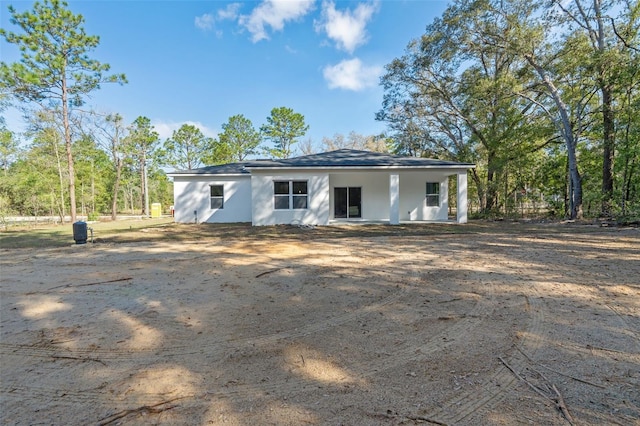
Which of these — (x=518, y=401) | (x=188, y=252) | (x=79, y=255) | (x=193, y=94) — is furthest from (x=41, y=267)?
(x=193, y=94)

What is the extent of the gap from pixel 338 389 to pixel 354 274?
305cm

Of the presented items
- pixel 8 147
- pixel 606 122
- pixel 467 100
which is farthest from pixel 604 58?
pixel 8 147

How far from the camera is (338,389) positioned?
79.3 inches

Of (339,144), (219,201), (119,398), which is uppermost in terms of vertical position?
(339,144)

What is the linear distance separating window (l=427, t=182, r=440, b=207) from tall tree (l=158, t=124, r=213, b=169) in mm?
29820

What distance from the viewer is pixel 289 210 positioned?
14.1 meters

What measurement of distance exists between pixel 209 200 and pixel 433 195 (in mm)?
11963

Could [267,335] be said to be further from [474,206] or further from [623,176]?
[474,206]

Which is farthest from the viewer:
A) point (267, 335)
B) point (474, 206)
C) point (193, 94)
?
point (193, 94)

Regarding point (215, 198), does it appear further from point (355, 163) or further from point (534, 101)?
point (534, 101)

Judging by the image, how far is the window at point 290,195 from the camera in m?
14.1

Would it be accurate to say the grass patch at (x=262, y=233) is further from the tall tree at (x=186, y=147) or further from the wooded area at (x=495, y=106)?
the tall tree at (x=186, y=147)

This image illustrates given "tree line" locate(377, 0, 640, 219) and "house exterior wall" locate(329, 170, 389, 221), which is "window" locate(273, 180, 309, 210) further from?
"tree line" locate(377, 0, 640, 219)

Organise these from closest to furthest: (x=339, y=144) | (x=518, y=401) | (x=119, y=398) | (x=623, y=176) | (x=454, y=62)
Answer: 1. (x=518, y=401)
2. (x=119, y=398)
3. (x=623, y=176)
4. (x=454, y=62)
5. (x=339, y=144)
